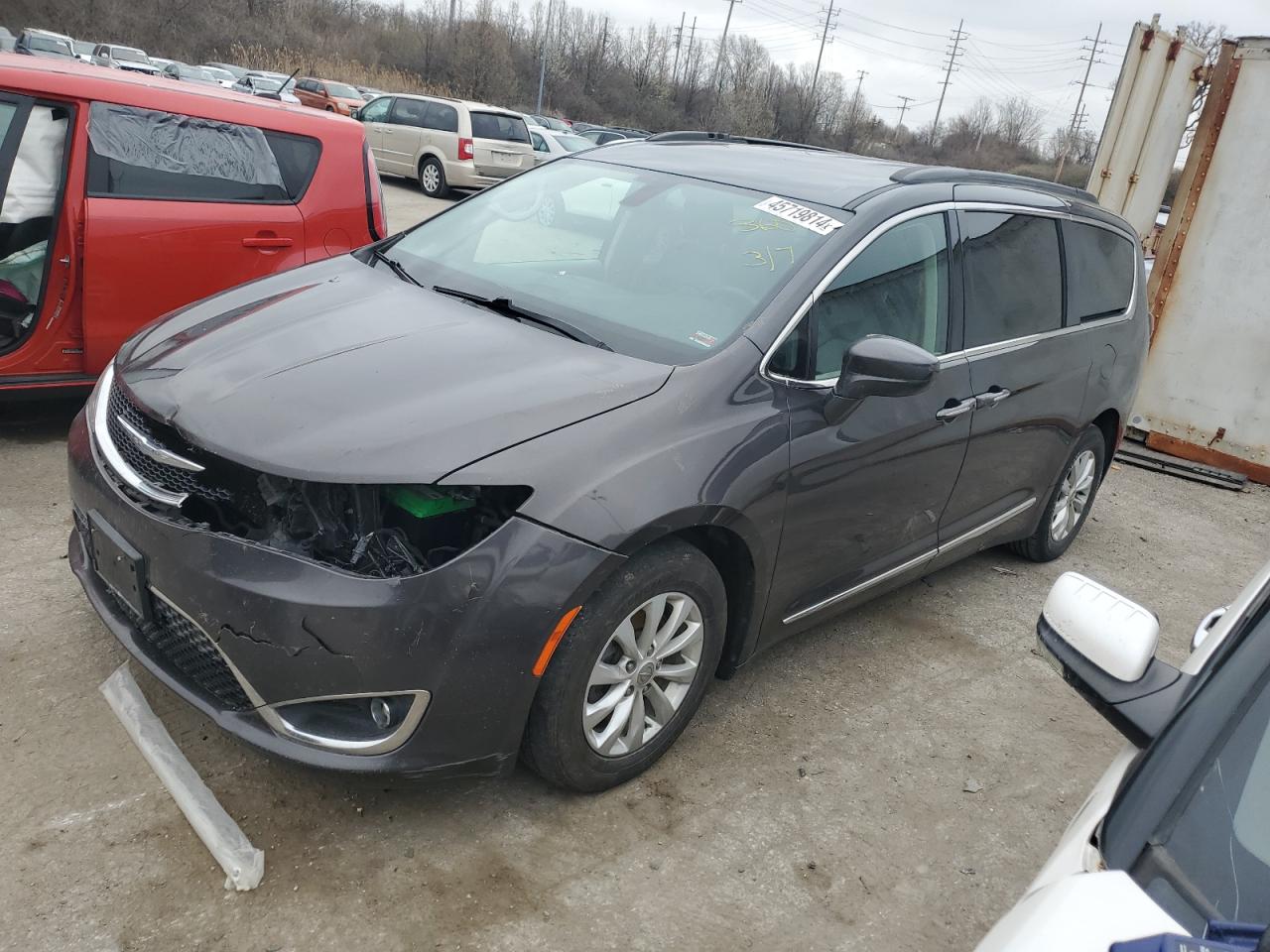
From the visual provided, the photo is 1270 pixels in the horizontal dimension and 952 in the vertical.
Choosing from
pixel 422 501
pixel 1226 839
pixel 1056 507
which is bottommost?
pixel 1056 507

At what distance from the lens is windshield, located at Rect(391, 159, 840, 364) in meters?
3.02

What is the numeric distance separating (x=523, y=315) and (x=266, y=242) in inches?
96.5

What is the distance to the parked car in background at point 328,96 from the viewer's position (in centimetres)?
2236

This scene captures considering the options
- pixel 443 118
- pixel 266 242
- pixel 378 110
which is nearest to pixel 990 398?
pixel 266 242

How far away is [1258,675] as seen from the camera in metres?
1.59

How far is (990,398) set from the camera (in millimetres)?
3697

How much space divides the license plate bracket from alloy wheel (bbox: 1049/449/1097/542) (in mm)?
3900

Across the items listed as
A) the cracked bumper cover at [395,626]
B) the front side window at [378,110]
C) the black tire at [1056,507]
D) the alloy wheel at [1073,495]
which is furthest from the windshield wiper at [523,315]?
the front side window at [378,110]

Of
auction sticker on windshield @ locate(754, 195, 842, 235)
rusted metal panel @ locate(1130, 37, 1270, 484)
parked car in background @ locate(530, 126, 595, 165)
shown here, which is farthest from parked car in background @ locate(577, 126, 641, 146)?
auction sticker on windshield @ locate(754, 195, 842, 235)

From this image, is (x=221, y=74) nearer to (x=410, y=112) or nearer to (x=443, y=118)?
(x=410, y=112)

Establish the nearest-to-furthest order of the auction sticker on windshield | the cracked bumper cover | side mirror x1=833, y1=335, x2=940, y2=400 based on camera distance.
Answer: the cracked bumper cover, side mirror x1=833, y1=335, x2=940, y2=400, the auction sticker on windshield

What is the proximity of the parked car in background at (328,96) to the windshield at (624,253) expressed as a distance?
61.5ft

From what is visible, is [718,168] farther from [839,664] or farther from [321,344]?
[839,664]

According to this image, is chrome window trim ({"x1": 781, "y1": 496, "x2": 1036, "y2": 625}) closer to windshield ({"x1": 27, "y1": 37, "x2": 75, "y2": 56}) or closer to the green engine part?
the green engine part
